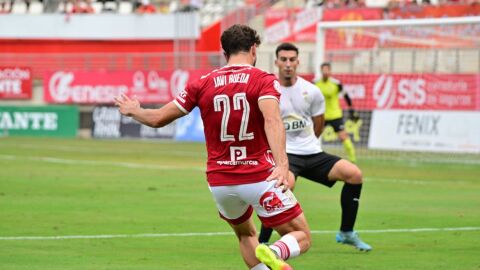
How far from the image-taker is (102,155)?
30094 mm

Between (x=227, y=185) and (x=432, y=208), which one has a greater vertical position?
(x=227, y=185)

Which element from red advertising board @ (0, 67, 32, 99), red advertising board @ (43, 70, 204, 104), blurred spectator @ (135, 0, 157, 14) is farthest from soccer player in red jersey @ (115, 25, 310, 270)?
blurred spectator @ (135, 0, 157, 14)

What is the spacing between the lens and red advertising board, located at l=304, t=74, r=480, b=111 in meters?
28.5

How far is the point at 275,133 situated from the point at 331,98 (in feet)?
57.4

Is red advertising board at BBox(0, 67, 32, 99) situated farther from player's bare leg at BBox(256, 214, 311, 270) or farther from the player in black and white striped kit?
player's bare leg at BBox(256, 214, 311, 270)

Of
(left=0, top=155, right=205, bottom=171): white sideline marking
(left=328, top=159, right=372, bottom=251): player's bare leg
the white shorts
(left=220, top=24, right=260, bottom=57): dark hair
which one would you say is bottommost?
(left=0, top=155, right=205, bottom=171): white sideline marking

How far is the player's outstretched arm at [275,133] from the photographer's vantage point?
821 cm

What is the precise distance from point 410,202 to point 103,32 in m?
32.7

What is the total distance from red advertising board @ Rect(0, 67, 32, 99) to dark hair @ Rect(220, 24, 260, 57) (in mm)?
36475

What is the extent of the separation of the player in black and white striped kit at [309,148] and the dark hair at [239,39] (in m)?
3.70

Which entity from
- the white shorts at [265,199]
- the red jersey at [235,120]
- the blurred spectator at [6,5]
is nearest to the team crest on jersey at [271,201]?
the white shorts at [265,199]

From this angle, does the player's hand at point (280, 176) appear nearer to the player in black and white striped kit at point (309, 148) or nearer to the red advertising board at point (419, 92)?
the player in black and white striped kit at point (309, 148)

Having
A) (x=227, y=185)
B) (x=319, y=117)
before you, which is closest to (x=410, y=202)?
(x=319, y=117)

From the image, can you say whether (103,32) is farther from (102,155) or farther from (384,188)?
(384,188)
